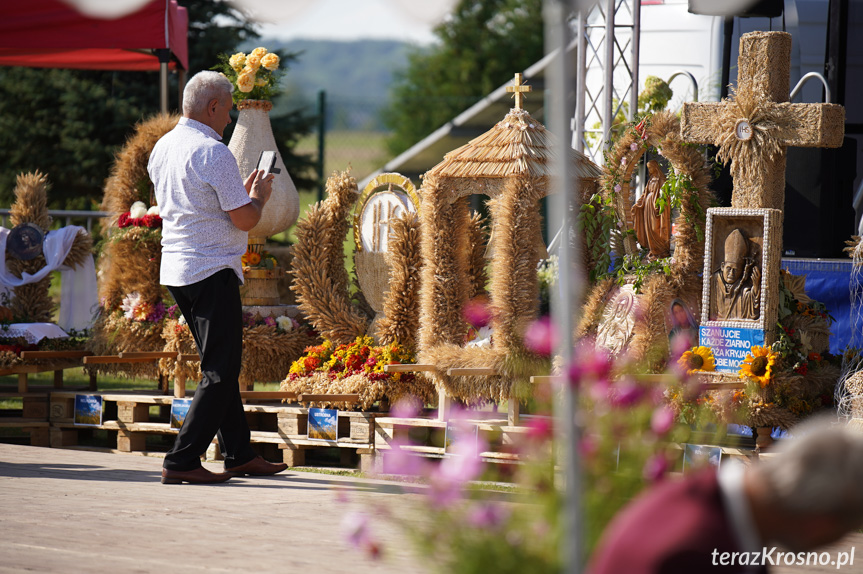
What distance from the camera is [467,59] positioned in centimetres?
3002

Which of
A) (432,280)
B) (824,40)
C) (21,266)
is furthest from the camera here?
(824,40)

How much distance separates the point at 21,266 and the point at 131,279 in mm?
933

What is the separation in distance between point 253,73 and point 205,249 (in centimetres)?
173

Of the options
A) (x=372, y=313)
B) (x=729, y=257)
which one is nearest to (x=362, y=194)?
(x=372, y=313)

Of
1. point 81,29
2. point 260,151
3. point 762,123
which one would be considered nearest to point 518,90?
point 762,123

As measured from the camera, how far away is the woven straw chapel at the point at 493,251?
5.16 meters

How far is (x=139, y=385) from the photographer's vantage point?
8.88 metres

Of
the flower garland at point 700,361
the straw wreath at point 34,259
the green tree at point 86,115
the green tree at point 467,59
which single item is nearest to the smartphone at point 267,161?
the straw wreath at point 34,259

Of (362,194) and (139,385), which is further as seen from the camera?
(139,385)

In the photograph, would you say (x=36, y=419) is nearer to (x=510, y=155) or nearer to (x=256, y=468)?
(x=256, y=468)

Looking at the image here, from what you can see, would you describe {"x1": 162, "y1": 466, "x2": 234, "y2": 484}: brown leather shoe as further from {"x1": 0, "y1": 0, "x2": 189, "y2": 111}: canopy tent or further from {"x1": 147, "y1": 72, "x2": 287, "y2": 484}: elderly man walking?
{"x1": 0, "y1": 0, "x2": 189, "y2": 111}: canopy tent

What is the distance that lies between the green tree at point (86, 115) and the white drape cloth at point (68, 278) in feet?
27.3

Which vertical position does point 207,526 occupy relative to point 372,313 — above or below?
below

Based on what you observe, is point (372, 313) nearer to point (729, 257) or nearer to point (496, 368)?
point (496, 368)
